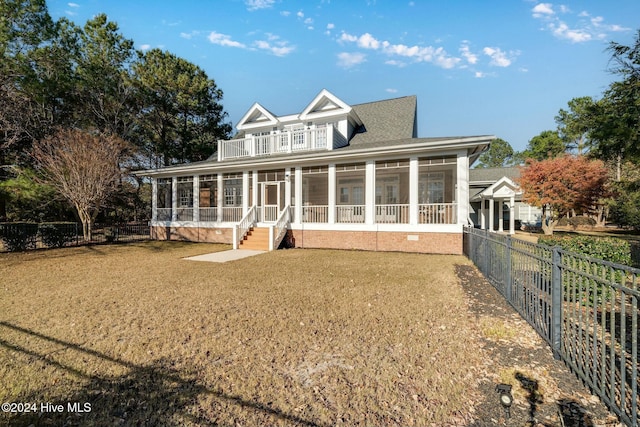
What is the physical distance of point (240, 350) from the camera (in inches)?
142

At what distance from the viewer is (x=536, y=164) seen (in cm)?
2136

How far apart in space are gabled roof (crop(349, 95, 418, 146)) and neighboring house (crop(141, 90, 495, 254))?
0.22 feet

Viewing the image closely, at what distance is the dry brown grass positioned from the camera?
2527mm

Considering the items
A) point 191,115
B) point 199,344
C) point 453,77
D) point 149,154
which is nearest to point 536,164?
point 453,77

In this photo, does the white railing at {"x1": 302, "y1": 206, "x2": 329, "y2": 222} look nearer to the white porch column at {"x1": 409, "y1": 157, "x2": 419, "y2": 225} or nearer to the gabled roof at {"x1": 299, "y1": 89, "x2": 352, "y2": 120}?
the white porch column at {"x1": 409, "y1": 157, "x2": 419, "y2": 225}

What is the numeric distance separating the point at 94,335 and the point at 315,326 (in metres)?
3.14

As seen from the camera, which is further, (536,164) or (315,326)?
(536,164)

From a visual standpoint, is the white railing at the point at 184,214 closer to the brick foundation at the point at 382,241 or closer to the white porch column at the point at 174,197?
the white porch column at the point at 174,197

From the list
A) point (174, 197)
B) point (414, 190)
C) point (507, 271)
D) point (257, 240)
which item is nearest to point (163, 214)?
point (174, 197)

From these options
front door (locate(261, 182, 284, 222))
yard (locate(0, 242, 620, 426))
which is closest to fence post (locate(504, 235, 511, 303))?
yard (locate(0, 242, 620, 426))

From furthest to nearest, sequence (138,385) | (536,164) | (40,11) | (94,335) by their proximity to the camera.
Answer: (536,164) → (40,11) → (94,335) → (138,385)

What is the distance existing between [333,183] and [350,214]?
65.8 inches

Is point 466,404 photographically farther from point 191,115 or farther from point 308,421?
point 191,115

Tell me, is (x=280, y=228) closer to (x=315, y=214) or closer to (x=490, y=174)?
(x=315, y=214)
